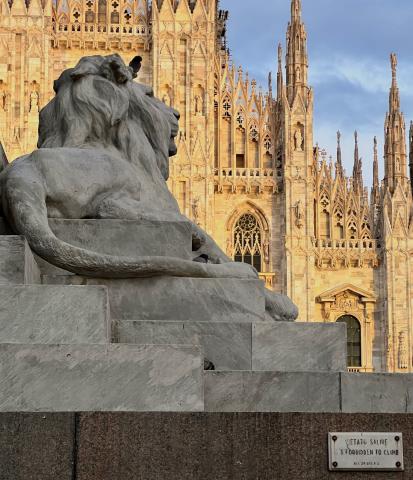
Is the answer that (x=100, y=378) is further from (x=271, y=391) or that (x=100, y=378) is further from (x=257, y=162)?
(x=257, y=162)

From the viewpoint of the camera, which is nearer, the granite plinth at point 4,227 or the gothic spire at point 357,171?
the granite plinth at point 4,227

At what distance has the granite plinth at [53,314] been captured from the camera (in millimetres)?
4602

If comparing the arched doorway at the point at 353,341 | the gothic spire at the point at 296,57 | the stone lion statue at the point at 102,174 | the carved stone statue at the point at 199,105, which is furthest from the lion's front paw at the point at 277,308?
the gothic spire at the point at 296,57

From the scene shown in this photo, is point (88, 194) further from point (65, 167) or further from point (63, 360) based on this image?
point (63, 360)

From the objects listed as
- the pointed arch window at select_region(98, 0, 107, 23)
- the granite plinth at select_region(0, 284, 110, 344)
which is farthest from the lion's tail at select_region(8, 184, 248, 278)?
the pointed arch window at select_region(98, 0, 107, 23)

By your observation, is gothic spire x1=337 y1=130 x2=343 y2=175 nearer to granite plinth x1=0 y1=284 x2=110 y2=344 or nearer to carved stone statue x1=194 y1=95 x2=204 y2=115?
carved stone statue x1=194 y1=95 x2=204 y2=115

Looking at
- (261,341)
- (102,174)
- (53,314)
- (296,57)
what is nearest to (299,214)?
(296,57)

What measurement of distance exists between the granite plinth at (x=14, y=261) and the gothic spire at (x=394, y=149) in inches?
1304

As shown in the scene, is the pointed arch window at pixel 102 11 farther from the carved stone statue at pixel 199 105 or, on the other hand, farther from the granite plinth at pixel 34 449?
the granite plinth at pixel 34 449

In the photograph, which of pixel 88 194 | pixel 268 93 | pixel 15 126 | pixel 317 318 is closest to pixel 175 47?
pixel 268 93

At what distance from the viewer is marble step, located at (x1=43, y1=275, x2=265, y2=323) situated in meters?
5.28

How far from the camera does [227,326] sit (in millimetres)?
5230

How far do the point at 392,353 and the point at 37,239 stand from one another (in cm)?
3144

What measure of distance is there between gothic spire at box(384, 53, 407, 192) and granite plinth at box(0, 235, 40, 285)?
33113 millimetres
